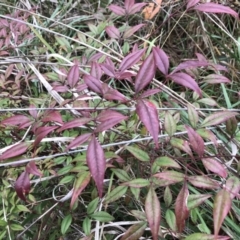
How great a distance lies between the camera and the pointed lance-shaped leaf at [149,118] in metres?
0.61

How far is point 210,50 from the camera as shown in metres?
1.45

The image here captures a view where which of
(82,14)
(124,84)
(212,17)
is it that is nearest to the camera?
(124,84)

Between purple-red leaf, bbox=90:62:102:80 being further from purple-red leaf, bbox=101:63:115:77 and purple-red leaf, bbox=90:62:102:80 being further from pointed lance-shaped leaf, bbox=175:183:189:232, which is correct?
pointed lance-shaped leaf, bbox=175:183:189:232

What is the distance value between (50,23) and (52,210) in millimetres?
874

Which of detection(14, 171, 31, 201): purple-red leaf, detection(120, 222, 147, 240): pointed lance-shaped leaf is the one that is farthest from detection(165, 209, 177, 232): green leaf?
detection(14, 171, 31, 201): purple-red leaf

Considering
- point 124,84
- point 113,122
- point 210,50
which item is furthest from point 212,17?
point 113,122

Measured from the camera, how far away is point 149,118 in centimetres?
62

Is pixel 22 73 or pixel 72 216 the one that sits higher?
pixel 22 73

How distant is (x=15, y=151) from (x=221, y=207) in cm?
41

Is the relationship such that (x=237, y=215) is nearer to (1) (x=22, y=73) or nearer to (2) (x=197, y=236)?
(2) (x=197, y=236)

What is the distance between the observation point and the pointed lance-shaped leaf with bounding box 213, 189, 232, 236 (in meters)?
0.60

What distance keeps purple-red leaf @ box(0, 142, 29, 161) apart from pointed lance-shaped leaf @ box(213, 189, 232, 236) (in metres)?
0.39

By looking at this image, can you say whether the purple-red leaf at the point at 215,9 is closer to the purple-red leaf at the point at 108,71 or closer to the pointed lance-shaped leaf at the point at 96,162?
the purple-red leaf at the point at 108,71

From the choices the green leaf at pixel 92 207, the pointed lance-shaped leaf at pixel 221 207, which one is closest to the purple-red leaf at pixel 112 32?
the green leaf at pixel 92 207
